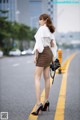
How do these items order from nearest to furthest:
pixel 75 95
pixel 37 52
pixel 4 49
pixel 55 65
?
pixel 37 52 < pixel 55 65 < pixel 75 95 < pixel 4 49

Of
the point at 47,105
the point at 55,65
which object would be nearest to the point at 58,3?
the point at 55,65

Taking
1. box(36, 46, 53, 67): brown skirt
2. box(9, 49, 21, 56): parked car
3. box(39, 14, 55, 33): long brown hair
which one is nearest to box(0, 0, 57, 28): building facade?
box(39, 14, 55, 33): long brown hair

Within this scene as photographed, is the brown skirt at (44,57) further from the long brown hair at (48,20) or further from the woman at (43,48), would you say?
the long brown hair at (48,20)

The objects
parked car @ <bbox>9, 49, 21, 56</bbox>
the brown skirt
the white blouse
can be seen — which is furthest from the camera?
parked car @ <bbox>9, 49, 21, 56</bbox>

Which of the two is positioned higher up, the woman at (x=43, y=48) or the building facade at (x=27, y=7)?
the building facade at (x=27, y=7)

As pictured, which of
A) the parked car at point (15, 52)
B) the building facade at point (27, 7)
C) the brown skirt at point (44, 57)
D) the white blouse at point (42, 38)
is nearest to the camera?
the white blouse at point (42, 38)

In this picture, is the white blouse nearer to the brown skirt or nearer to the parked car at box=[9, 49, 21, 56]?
the brown skirt

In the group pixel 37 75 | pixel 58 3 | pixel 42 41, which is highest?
pixel 58 3

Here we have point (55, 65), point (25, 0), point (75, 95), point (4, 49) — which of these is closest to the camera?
point (55, 65)

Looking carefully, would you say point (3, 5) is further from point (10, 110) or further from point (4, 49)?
point (4, 49)

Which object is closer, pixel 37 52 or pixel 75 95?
pixel 37 52

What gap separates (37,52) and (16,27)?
4197cm

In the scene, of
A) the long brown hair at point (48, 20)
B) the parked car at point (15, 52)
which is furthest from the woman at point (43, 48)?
the parked car at point (15, 52)

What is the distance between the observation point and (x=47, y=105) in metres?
6.63
